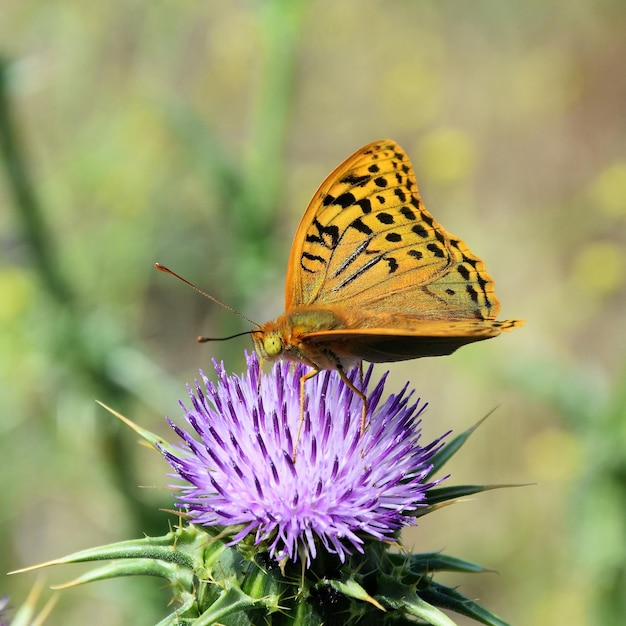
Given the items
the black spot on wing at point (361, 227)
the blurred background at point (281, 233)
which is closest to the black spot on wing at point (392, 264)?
the black spot on wing at point (361, 227)

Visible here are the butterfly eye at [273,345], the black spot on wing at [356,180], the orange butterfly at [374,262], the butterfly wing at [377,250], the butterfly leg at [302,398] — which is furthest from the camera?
the black spot on wing at [356,180]

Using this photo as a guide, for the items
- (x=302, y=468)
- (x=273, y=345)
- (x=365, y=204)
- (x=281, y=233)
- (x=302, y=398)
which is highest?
(x=281, y=233)

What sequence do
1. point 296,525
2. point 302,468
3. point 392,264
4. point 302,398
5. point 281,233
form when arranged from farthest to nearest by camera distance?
point 281,233 → point 392,264 → point 302,398 → point 302,468 → point 296,525

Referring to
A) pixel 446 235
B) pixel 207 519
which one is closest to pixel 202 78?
pixel 446 235

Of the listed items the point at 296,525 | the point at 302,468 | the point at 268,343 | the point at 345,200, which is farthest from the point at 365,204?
the point at 296,525

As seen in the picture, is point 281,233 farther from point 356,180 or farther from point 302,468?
point 302,468

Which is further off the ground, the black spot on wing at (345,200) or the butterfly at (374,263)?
the black spot on wing at (345,200)

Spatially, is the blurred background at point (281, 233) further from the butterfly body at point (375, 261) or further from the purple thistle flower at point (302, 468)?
the purple thistle flower at point (302, 468)

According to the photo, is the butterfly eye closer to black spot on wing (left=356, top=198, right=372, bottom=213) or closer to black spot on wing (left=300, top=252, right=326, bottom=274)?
black spot on wing (left=300, top=252, right=326, bottom=274)
